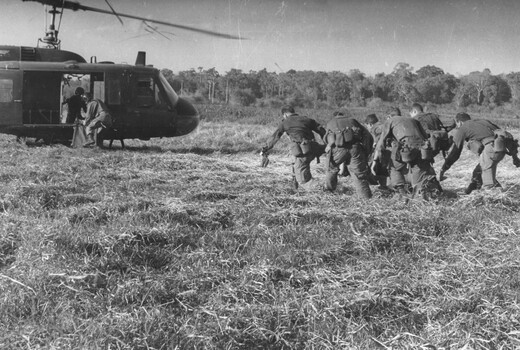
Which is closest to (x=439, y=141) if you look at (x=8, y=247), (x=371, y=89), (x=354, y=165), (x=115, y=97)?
(x=354, y=165)

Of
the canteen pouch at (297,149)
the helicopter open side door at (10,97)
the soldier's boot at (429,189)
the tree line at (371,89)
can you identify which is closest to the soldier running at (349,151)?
the canteen pouch at (297,149)

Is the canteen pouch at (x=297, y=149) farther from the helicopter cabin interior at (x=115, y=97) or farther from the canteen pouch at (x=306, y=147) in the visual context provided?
the helicopter cabin interior at (x=115, y=97)

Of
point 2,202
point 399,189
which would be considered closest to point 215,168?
point 399,189

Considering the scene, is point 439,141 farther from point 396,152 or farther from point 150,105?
point 150,105

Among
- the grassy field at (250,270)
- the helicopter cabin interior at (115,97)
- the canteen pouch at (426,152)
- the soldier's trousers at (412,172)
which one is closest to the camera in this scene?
the grassy field at (250,270)

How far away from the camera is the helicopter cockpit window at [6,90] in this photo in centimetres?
1130

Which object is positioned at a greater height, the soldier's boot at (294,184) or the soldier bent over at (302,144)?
the soldier bent over at (302,144)

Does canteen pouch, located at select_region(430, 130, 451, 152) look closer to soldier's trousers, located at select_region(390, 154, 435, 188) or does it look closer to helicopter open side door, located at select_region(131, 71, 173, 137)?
soldier's trousers, located at select_region(390, 154, 435, 188)

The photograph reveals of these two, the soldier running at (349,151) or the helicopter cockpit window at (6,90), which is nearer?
the soldier running at (349,151)

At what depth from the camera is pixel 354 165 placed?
7.07m

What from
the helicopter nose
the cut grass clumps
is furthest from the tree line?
the cut grass clumps

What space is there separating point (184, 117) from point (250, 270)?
29.9 ft

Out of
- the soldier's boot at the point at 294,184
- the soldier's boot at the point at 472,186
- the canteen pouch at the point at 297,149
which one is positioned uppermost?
the canteen pouch at the point at 297,149

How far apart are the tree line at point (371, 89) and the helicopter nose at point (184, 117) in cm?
1576
